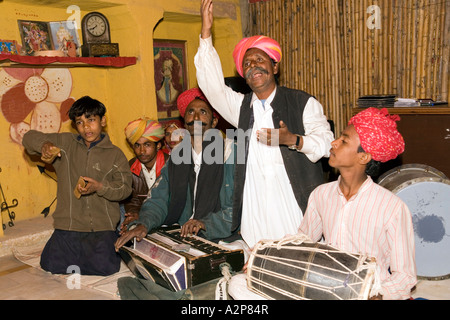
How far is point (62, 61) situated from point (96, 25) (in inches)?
33.8

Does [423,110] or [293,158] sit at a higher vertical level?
[423,110]

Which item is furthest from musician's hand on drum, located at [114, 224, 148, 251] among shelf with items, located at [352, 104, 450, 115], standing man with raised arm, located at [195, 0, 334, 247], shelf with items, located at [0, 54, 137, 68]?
shelf with items, located at [352, 104, 450, 115]

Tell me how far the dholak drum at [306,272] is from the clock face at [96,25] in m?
4.18

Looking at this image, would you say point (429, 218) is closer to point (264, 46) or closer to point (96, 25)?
point (264, 46)

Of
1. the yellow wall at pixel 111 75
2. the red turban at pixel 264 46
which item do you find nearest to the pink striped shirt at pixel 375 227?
the red turban at pixel 264 46

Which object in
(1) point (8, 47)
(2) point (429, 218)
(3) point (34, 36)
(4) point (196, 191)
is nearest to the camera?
(2) point (429, 218)

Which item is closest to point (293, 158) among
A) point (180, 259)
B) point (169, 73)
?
point (180, 259)

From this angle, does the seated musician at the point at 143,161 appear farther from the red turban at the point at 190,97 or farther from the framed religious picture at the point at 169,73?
the framed religious picture at the point at 169,73

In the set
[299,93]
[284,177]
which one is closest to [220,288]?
[284,177]

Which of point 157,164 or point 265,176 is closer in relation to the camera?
point 265,176

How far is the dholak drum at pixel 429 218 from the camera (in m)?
3.85

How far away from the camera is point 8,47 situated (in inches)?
203

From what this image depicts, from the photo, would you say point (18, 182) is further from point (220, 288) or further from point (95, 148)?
point (220, 288)

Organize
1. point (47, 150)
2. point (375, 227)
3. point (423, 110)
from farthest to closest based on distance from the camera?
point (423, 110) < point (47, 150) < point (375, 227)
